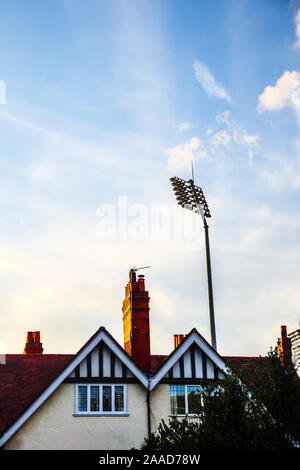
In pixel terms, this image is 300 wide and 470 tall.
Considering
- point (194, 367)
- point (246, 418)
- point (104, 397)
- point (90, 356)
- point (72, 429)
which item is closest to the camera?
point (246, 418)

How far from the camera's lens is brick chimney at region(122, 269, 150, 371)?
27.7m

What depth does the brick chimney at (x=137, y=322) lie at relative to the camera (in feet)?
90.8

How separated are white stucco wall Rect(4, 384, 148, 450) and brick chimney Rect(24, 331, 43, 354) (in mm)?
6783

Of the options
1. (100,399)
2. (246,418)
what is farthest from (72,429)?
(246,418)

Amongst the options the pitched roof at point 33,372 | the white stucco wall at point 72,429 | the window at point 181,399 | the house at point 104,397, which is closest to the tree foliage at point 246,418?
the pitched roof at point 33,372

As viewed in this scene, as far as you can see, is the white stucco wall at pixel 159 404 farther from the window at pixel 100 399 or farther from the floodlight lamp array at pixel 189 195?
the floodlight lamp array at pixel 189 195

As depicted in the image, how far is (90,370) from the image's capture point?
25875 mm

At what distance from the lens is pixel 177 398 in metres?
26.2

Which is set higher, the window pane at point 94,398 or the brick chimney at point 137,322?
the brick chimney at point 137,322

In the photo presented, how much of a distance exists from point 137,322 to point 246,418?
32.3 feet

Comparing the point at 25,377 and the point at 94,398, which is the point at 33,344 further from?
the point at 94,398

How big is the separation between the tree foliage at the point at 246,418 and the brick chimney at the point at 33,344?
43.1ft

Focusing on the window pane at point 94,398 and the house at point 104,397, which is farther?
the window pane at point 94,398
